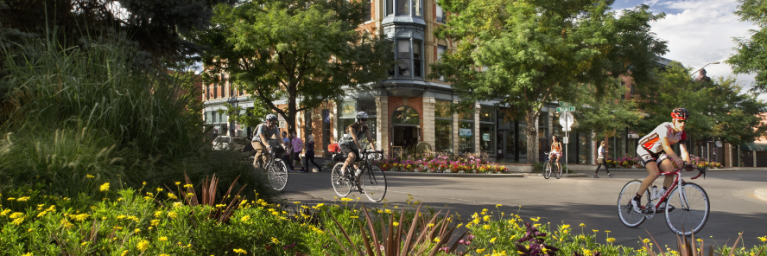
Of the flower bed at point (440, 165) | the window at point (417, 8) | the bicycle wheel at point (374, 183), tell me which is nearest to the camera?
the bicycle wheel at point (374, 183)

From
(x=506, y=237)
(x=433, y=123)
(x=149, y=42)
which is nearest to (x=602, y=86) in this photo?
(x=433, y=123)

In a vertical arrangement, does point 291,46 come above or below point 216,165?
above

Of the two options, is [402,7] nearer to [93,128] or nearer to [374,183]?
[374,183]

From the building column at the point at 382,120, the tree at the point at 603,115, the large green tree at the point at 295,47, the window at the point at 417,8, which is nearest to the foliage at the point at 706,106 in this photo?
the tree at the point at 603,115

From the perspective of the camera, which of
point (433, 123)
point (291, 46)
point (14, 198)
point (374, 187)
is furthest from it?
point (433, 123)

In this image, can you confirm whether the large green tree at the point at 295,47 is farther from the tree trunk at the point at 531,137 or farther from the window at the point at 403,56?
the tree trunk at the point at 531,137

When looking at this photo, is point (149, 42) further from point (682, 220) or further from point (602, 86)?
point (602, 86)

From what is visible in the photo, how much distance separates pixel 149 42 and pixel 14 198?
16.4 ft

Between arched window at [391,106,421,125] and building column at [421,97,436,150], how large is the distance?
43 centimetres

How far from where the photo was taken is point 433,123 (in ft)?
102

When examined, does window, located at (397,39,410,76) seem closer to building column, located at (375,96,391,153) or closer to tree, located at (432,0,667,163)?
building column, located at (375,96,391,153)

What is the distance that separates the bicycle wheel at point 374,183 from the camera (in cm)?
934

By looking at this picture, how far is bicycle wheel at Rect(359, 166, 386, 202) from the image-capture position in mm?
9336

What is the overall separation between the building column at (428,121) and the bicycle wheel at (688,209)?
78.5 feet
